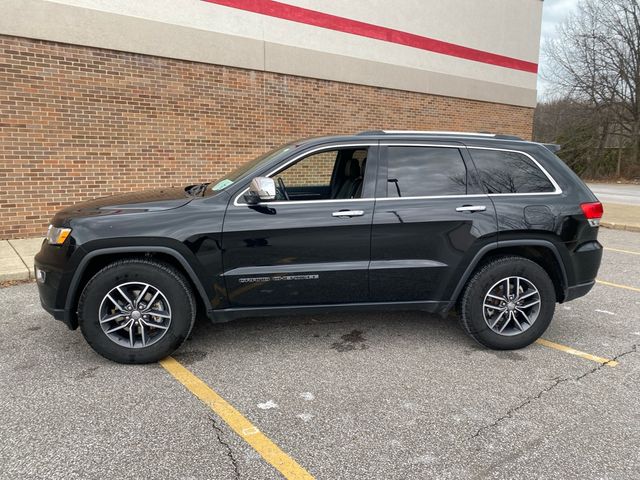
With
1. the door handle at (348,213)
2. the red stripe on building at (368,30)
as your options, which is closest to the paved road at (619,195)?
the red stripe on building at (368,30)

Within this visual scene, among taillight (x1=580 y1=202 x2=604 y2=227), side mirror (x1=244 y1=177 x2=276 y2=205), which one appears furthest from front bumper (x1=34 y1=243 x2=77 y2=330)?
taillight (x1=580 y1=202 x2=604 y2=227)

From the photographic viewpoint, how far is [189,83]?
884cm

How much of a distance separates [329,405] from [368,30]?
33.6 ft

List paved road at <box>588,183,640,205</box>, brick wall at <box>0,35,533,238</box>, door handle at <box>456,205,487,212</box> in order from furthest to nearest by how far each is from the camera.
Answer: paved road at <box>588,183,640,205</box> → brick wall at <box>0,35,533,238</box> → door handle at <box>456,205,487,212</box>

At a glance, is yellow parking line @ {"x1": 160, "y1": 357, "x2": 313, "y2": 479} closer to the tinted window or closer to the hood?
the hood

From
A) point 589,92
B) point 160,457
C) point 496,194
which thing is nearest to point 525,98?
point 496,194

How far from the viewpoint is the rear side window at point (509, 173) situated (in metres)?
3.86

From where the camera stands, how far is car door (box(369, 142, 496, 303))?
3670mm

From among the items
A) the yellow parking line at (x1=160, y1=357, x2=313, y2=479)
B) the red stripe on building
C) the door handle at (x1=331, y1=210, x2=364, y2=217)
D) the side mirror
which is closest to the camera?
the yellow parking line at (x1=160, y1=357, x2=313, y2=479)

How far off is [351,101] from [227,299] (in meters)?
8.59

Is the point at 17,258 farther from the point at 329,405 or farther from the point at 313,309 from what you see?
the point at 329,405

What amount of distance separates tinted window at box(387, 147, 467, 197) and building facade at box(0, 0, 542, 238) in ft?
20.5

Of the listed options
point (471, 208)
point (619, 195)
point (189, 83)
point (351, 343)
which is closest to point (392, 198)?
point (471, 208)

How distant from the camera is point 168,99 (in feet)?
28.5
